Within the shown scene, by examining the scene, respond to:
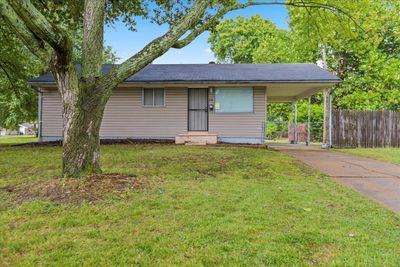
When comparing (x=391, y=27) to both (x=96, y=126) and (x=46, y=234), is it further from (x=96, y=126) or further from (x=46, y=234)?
(x=46, y=234)

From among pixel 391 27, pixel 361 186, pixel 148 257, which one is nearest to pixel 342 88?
pixel 391 27

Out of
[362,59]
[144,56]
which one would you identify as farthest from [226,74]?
[362,59]

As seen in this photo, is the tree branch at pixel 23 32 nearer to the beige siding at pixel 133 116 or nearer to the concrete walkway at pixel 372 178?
the concrete walkway at pixel 372 178

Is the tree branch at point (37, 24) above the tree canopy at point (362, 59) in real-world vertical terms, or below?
below

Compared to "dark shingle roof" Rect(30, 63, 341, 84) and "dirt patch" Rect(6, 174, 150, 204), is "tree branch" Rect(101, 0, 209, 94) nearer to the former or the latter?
"dirt patch" Rect(6, 174, 150, 204)

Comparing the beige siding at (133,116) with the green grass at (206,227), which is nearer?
the green grass at (206,227)

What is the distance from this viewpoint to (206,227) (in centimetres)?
297

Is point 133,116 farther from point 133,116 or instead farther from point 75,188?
point 75,188

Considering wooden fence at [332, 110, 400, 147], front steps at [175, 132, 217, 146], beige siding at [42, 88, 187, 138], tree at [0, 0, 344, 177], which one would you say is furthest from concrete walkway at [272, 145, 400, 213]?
beige siding at [42, 88, 187, 138]

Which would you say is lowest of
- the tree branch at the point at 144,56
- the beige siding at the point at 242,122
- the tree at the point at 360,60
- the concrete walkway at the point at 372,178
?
the concrete walkway at the point at 372,178

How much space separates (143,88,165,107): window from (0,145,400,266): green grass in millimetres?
7641

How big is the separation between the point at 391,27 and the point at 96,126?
22.8m

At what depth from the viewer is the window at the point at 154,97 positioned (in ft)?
40.9

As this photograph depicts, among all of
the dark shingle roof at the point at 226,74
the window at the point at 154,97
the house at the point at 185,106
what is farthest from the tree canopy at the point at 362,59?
the window at the point at 154,97
